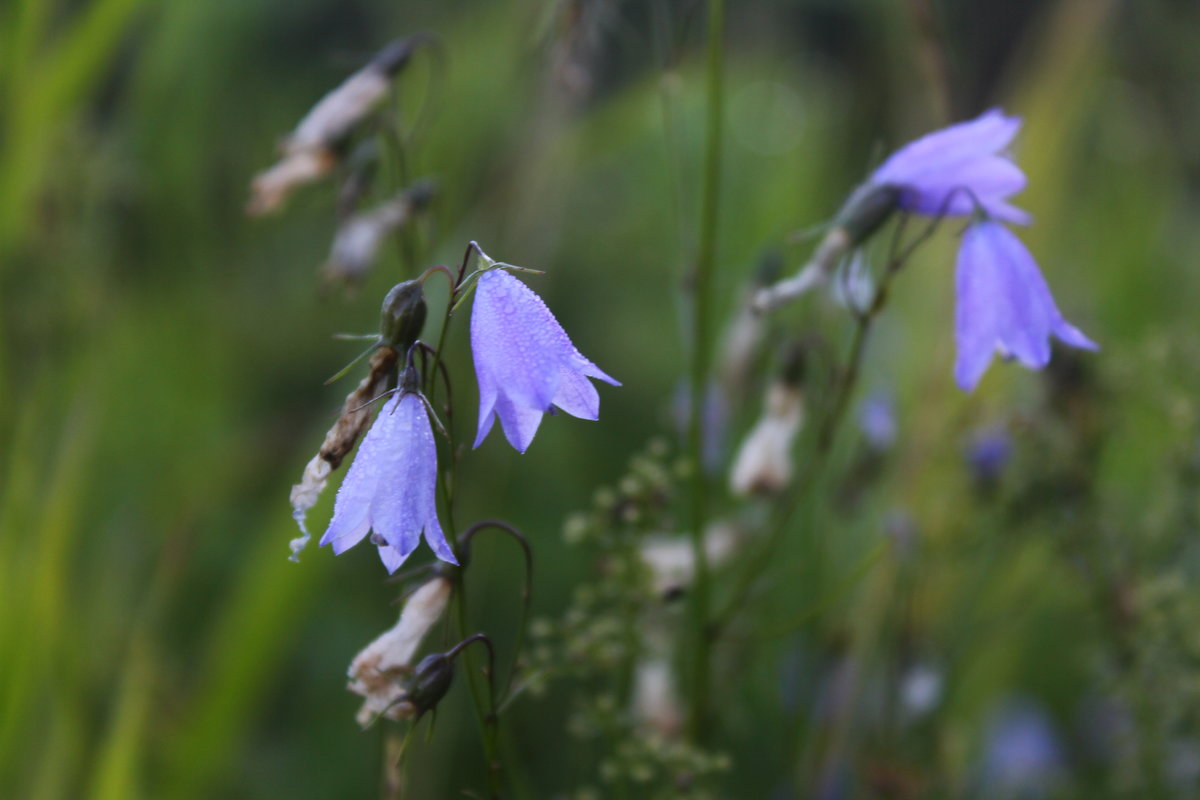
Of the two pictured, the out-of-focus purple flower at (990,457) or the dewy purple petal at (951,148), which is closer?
the dewy purple petal at (951,148)

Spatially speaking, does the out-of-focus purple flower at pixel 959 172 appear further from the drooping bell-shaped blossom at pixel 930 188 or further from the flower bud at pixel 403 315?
the flower bud at pixel 403 315

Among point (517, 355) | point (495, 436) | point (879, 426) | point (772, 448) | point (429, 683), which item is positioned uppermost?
point (495, 436)

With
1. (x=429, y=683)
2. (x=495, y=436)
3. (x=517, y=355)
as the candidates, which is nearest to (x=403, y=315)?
(x=517, y=355)

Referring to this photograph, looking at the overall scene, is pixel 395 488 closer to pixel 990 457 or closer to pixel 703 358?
pixel 703 358

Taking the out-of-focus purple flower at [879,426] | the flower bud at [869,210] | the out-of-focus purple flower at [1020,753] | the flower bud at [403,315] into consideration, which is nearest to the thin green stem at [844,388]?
the flower bud at [869,210]

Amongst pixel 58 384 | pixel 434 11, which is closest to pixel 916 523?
pixel 58 384

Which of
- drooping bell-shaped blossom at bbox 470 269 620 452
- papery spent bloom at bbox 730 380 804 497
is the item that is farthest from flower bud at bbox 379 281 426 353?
papery spent bloom at bbox 730 380 804 497

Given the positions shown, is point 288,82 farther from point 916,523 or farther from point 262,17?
point 916,523
